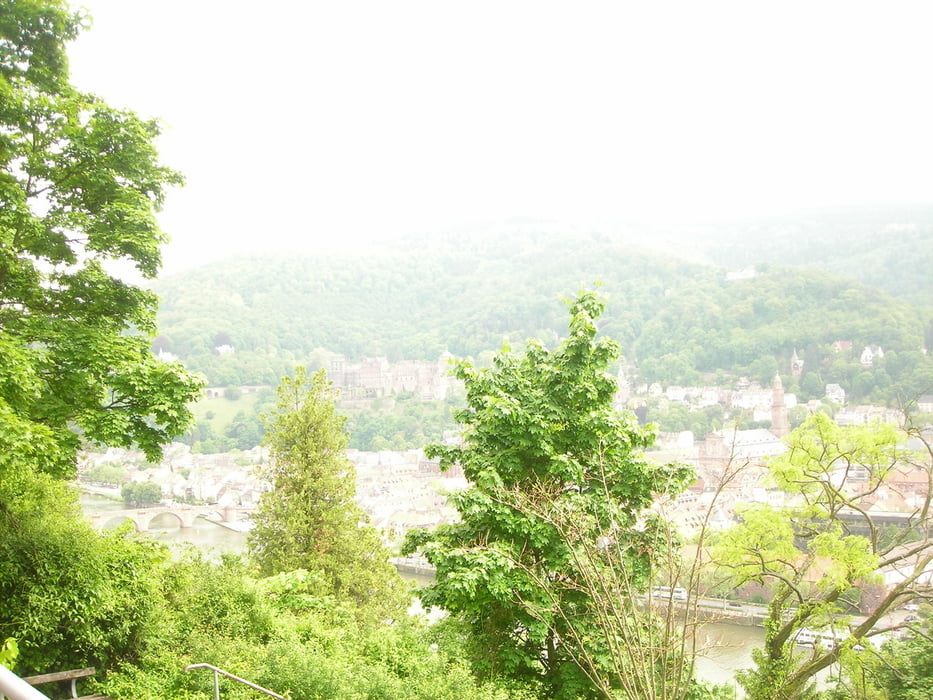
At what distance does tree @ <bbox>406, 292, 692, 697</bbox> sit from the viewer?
6.27 metres

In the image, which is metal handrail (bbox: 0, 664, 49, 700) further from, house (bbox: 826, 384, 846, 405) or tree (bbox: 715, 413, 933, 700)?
house (bbox: 826, 384, 846, 405)

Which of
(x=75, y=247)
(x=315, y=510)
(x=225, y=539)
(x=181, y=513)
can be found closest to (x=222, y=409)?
(x=181, y=513)

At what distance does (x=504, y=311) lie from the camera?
71438 millimetres

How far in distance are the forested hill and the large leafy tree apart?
29.1 metres

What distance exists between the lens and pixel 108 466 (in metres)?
28.7

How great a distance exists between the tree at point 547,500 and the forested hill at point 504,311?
90.0 ft

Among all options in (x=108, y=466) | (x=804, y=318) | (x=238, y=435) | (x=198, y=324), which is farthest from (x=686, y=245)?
(x=108, y=466)

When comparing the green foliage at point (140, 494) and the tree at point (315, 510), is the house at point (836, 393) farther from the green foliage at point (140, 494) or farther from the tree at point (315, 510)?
the green foliage at point (140, 494)

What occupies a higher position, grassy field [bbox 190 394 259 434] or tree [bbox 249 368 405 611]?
tree [bbox 249 368 405 611]

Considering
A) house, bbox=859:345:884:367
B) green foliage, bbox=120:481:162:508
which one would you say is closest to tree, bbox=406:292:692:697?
green foliage, bbox=120:481:162:508

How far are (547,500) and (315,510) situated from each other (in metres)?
5.57

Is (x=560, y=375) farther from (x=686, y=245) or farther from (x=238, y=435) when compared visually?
(x=686, y=245)

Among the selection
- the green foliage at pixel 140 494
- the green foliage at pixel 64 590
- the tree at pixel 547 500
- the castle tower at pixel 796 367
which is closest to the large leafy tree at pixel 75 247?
the green foliage at pixel 64 590

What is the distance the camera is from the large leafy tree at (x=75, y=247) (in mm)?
5832
